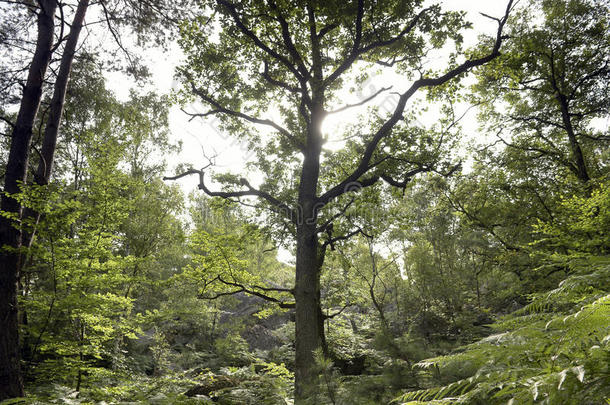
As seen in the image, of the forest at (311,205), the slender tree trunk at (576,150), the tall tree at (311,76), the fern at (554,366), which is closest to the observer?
the fern at (554,366)

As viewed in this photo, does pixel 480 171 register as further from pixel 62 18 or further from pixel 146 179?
pixel 146 179

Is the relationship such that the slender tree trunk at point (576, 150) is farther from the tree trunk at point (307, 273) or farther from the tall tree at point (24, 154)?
the tall tree at point (24, 154)

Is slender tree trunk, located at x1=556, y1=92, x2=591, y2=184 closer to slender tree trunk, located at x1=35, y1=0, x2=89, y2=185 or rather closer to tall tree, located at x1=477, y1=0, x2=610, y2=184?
tall tree, located at x1=477, y1=0, x2=610, y2=184

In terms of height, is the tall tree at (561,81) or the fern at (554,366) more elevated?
the tall tree at (561,81)

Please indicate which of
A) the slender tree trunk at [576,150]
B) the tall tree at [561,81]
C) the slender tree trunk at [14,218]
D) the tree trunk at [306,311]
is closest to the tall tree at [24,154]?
the slender tree trunk at [14,218]

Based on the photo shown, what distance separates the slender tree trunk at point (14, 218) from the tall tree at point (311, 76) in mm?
2720

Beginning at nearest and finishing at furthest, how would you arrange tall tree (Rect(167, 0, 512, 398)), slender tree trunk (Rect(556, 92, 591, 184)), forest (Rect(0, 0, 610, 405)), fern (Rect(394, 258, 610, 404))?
1. fern (Rect(394, 258, 610, 404))
2. forest (Rect(0, 0, 610, 405))
3. tall tree (Rect(167, 0, 512, 398))
4. slender tree trunk (Rect(556, 92, 591, 184))

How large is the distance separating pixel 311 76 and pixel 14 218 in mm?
6107

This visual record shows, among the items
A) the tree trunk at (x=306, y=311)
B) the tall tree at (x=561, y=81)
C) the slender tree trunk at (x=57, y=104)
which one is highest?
the tall tree at (x=561, y=81)

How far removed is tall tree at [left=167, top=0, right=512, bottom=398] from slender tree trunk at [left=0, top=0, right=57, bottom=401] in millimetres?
2720

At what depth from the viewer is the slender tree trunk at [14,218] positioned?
3.72 m

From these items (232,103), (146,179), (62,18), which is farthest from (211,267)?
(146,179)

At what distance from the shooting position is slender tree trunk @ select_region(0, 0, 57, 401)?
3.72m

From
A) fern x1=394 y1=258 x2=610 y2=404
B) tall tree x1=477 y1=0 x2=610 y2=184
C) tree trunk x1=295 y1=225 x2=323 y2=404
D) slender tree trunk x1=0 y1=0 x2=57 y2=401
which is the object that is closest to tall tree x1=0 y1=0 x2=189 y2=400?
slender tree trunk x1=0 y1=0 x2=57 y2=401
